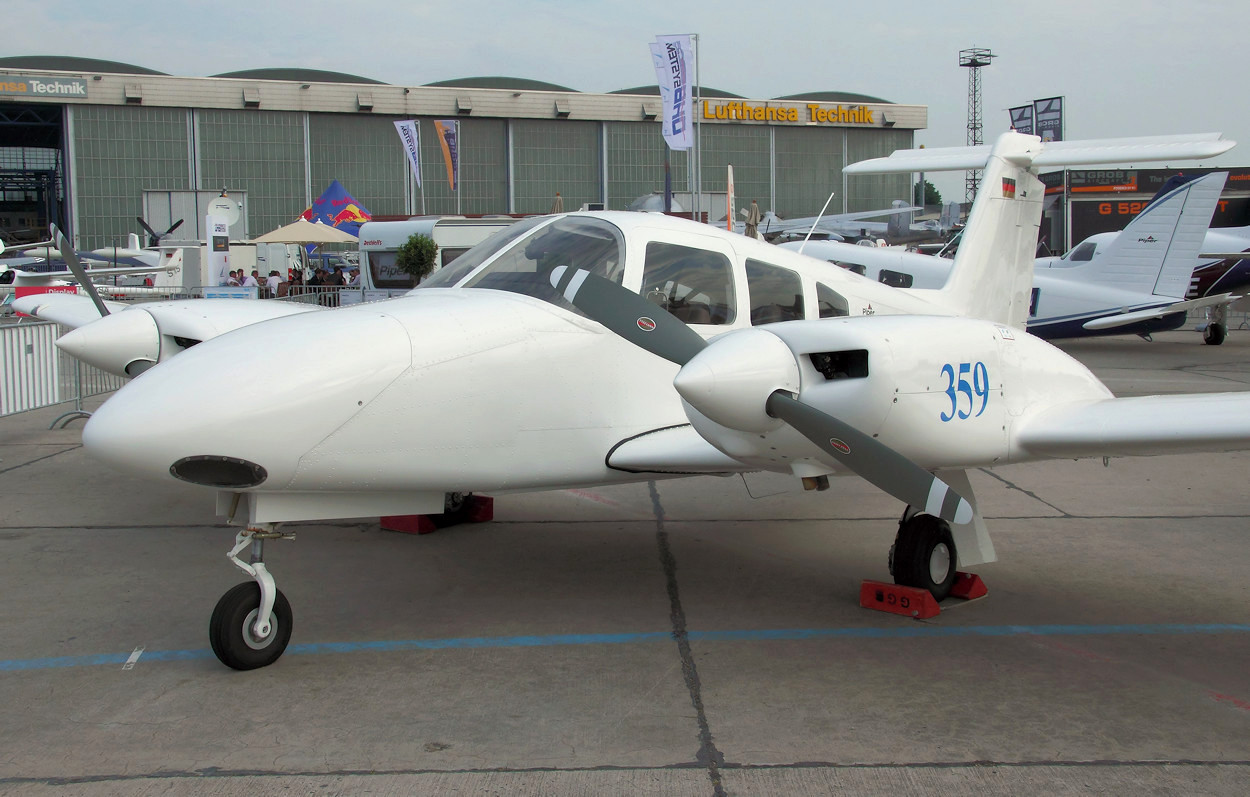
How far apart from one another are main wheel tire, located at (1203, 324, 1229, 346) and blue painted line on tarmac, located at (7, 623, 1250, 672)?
21110mm

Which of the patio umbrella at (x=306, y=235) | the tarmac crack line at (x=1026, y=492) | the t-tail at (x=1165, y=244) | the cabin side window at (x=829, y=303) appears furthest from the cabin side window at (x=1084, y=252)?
the patio umbrella at (x=306, y=235)

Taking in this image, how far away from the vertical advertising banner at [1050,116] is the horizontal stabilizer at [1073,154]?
137 ft

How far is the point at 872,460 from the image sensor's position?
4609mm

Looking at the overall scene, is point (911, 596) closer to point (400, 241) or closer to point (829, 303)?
point (829, 303)

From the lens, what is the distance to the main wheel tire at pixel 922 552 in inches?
229

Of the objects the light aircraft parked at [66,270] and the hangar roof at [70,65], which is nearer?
the light aircraft parked at [66,270]

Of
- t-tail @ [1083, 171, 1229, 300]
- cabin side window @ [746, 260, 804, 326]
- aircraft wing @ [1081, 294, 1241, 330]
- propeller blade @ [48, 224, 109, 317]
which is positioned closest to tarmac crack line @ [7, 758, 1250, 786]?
cabin side window @ [746, 260, 804, 326]

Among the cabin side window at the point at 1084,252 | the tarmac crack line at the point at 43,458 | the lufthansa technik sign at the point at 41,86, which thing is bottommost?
the tarmac crack line at the point at 43,458

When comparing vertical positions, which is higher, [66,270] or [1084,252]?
[66,270]

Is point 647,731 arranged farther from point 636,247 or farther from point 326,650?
point 636,247

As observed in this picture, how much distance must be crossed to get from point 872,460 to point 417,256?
776 inches

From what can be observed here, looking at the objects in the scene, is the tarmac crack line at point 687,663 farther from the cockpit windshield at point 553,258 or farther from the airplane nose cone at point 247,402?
Result: the airplane nose cone at point 247,402

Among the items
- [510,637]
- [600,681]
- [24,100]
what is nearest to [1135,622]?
[600,681]

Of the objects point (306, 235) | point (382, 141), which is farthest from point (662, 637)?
point (382, 141)
